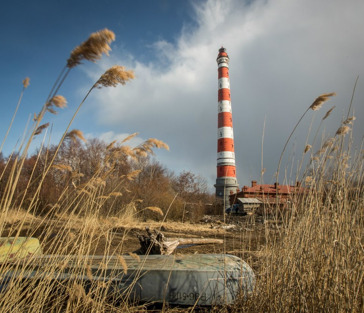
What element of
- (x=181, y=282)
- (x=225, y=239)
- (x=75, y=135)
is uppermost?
(x=75, y=135)

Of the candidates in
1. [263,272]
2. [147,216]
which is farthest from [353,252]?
[147,216]

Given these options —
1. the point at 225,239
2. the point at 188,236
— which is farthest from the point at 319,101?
the point at 188,236

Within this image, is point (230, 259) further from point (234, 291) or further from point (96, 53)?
point (96, 53)

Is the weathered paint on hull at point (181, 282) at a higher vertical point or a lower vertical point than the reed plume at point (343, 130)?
lower

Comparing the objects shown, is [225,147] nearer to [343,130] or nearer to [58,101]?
[343,130]

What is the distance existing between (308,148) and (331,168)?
0.35 metres

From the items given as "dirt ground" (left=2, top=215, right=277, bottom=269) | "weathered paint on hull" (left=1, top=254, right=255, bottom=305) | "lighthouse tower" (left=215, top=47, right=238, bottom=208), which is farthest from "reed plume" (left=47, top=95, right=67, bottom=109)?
"lighthouse tower" (left=215, top=47, right=238, bottom=208)

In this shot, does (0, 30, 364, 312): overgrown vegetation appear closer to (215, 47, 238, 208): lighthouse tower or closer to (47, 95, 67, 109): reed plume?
(47, 95, 67, 109): reed plume

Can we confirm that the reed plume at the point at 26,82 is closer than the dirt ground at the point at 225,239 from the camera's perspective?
Yes

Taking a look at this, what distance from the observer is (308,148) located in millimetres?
2170

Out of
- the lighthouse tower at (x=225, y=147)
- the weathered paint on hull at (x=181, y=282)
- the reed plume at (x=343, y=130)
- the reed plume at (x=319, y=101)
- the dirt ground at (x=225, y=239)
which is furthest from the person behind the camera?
the lighthouse tower at (x=225, y=147)

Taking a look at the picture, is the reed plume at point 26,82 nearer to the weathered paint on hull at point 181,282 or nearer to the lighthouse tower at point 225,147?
the weathered paint on hull at point 181,282

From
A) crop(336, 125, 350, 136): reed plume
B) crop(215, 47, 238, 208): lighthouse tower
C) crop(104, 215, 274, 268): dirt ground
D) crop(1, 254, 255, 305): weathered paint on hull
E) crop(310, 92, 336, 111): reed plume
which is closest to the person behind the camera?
crop(310, 92, 336, 111): reed plume

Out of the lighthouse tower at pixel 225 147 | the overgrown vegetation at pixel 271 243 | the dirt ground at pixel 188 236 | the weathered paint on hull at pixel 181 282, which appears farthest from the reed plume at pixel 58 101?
the lighthouse tower at pixel 225 147
